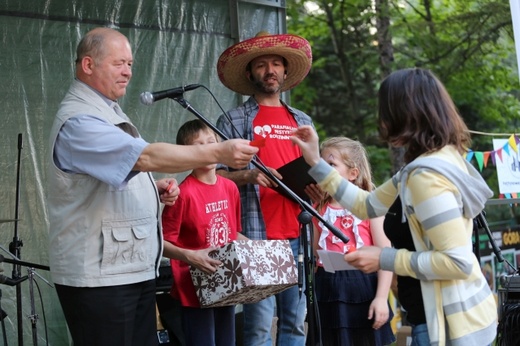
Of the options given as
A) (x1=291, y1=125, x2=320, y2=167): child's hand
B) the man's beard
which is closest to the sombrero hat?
the man's beard

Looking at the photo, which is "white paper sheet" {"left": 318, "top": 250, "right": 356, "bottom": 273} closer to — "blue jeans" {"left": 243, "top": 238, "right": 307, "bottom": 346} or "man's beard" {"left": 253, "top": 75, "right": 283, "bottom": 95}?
"blue jeans" {"left": 243, "top": 238, "right": 307, "bottom": 346}

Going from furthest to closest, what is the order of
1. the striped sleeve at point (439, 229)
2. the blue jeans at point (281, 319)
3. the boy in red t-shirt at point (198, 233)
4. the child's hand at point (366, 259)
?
1. the blue jeans at point (281, 319)
2. the boy in red t-shirt at point (198, 233)
3. the child's hand at point (366, 259)
4. the striped sleeve at point (439, 229)

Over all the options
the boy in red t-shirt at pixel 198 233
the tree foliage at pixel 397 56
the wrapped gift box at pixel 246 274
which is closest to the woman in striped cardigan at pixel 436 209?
the wrapped gift box at pixel 246 274

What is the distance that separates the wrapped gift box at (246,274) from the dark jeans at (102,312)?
0.50 metres

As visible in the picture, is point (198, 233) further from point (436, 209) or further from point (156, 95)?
point (436, 209)

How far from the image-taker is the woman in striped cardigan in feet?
7.81

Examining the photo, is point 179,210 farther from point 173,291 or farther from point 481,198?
point 481,198

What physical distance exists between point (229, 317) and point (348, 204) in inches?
53.2

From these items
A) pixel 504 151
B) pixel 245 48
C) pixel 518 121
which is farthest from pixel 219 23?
pixel 518 121

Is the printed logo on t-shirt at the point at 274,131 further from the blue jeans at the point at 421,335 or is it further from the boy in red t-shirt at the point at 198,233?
the blue jeans at the point at 421,335

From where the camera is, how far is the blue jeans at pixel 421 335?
2.62 meters

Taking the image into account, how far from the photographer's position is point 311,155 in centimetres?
296

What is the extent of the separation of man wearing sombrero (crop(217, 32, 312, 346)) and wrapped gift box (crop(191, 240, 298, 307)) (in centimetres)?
42

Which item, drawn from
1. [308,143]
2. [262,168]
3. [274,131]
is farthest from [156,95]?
[274,131]
